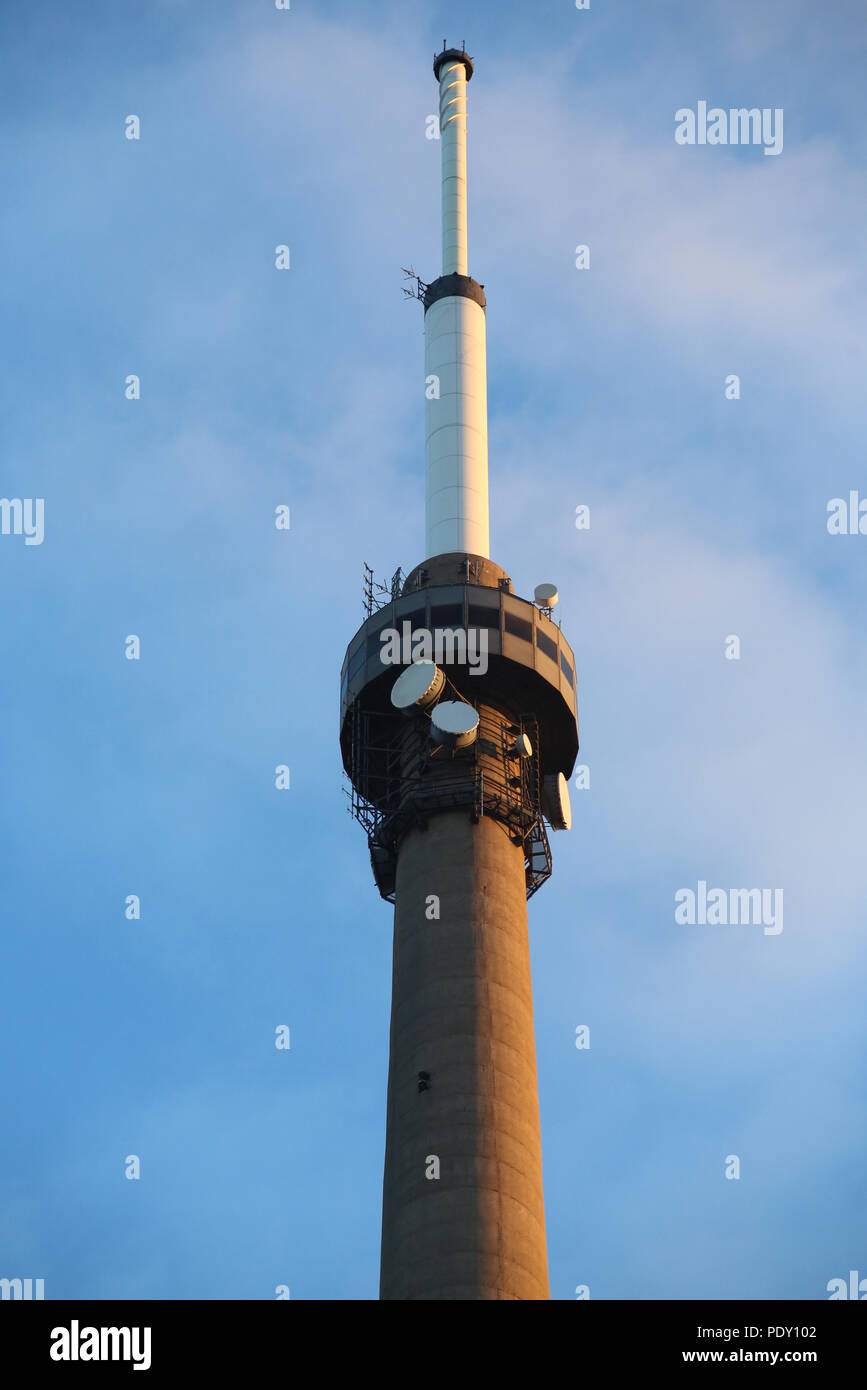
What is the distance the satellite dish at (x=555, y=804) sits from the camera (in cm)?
6912

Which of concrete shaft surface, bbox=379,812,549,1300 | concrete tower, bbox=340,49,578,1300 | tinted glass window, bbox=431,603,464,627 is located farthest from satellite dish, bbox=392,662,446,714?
concrete shaft surface, bbox=379,812,549,1300

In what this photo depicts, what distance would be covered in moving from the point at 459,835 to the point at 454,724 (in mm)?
4130

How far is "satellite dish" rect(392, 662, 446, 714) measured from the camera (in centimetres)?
6569

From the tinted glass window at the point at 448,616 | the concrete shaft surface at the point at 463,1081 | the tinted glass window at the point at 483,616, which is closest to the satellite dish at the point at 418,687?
the tinted glass window at the point at 448,616

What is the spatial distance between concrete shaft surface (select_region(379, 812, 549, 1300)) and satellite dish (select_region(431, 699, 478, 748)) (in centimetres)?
277

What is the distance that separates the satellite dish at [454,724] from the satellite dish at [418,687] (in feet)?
2.11

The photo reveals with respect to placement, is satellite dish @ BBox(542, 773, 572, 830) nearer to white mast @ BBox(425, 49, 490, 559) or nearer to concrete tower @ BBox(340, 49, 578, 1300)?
concrete tower @ BBox(340, 49, 578, 1300)

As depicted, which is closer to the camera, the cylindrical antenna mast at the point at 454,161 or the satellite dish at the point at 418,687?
the satellite dish at the point at 418,687

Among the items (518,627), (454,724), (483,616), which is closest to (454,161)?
(483,616)

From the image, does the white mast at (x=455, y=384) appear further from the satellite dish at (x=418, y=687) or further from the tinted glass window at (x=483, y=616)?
the satellite dish at (x=418, y=687)

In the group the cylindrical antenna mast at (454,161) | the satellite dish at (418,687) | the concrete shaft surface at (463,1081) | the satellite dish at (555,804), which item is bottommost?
the concrete shaft surface at (463,1081)

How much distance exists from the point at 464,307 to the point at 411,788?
25378 millimetres

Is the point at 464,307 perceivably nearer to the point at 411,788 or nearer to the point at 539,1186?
the point at 411,788
